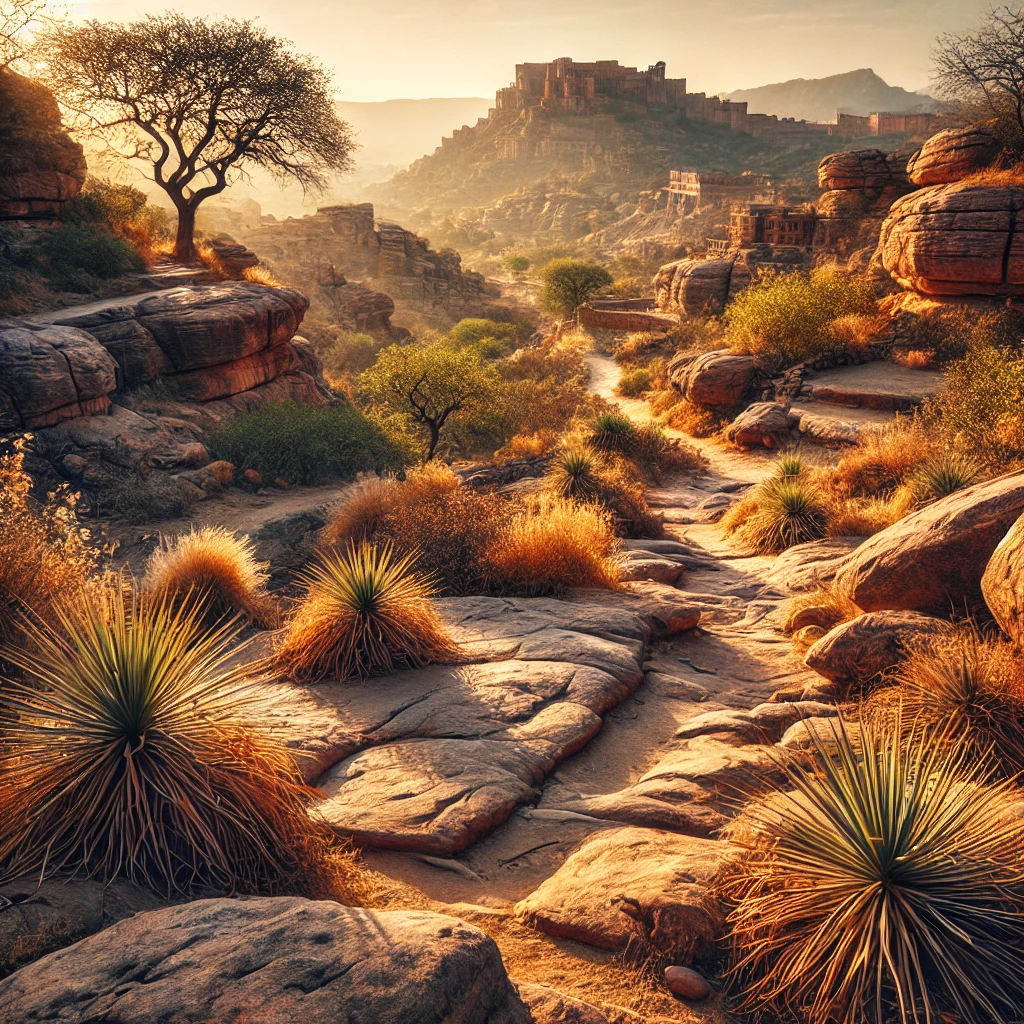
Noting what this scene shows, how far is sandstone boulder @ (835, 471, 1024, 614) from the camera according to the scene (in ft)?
20.6

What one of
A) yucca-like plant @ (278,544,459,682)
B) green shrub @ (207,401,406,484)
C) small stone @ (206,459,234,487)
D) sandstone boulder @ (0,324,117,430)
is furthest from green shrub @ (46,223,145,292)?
yucca-like plant @ (278,544,459,682)

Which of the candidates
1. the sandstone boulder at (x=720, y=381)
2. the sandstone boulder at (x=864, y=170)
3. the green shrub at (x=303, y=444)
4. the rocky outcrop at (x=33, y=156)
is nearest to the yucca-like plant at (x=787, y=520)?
the sandstone boulder at (x=720, y=381)

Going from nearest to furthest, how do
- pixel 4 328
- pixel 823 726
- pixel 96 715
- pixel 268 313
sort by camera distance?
pixel 96 715
pixel 823 726
pixel 4 328
pixel 268 313

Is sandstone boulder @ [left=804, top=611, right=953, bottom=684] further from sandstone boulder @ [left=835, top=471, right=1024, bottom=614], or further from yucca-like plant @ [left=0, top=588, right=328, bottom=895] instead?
yucca-like plant @ [left=0, top=588, right=328, bottom=895]

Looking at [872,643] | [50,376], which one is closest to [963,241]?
[872,643]

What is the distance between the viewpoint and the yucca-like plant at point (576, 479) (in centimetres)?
1286

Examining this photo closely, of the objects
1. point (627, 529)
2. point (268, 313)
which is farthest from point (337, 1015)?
point (268, 313)

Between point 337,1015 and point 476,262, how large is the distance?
8893 centimetres

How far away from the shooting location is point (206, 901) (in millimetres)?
2988

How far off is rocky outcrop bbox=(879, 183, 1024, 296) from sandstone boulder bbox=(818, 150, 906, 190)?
32.4 ft

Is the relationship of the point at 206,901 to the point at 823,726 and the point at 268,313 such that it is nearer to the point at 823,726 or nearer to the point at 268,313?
the point at 823,726

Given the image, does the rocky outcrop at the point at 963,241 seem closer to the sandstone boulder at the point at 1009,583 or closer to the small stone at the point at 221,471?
the sandstone boulder at the point at 1009,583

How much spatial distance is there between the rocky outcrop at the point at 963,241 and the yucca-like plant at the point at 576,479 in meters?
11.4

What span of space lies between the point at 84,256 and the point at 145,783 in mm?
19620
